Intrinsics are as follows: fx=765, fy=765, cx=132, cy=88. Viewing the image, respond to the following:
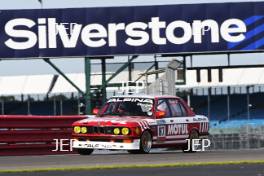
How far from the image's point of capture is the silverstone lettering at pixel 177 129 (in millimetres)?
16172

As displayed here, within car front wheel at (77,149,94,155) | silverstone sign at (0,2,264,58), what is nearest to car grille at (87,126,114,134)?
car front wheel at (77,149,94,155)

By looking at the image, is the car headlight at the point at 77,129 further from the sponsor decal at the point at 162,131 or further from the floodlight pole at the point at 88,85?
the floodlight pole at the point at 88,85

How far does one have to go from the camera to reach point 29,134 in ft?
55.5

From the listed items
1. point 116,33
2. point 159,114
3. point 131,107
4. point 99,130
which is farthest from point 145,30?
point 99,130

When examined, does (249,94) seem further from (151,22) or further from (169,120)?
(169,120)

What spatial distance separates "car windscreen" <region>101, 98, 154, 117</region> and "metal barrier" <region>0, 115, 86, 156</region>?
1.84 metres

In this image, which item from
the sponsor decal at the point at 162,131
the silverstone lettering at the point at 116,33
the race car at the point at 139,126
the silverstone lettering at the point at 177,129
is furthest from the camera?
the silverstone lettering at the point at 116,33

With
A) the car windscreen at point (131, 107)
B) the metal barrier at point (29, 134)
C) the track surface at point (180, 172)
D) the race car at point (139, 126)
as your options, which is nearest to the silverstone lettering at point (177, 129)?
the race car at point (139, 126)

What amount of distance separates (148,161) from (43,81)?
5326 centimetres

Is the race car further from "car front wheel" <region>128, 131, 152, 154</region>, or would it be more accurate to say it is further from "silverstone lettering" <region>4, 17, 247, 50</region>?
"silverstone lettering" <region>4, 17, 247, 50</region>

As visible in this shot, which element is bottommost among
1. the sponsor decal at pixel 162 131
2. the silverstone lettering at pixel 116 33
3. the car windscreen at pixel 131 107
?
the sponsor decal at pixel 162 131

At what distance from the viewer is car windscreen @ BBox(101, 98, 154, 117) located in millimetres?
15797

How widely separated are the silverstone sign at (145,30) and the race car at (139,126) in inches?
569

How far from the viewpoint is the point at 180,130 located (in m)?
16.5
